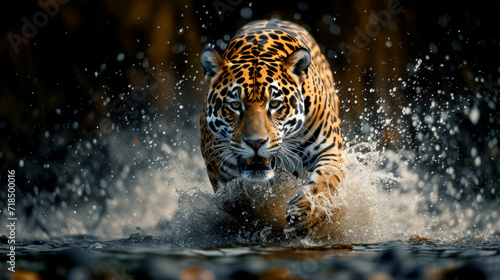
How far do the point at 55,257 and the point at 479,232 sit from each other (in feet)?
15.2

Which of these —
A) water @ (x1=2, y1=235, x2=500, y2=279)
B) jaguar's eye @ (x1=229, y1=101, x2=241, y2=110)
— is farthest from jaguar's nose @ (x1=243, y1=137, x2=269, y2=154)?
water @ (x1=2, y1=235, x2=500, y2=279)

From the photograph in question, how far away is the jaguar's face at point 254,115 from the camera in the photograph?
317 centimetres

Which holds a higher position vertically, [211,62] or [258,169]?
[211,62]

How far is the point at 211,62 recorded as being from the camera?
351 cm

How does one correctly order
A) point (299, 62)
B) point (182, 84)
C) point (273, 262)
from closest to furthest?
point (273, 262) → point (299, 62) → point (182, 84)

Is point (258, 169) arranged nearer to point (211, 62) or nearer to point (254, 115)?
point (254, 115)

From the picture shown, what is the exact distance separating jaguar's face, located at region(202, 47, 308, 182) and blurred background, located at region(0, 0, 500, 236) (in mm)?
2369

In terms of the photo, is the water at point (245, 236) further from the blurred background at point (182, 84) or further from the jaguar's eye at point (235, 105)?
the jaguar's eye at point (235, 105)

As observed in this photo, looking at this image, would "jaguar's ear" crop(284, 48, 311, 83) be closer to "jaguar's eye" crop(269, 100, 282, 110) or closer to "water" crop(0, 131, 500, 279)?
"jaguar's eye" crop(269, 100, 282, 110)

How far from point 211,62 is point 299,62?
58 cm

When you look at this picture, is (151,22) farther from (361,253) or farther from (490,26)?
(361,253)

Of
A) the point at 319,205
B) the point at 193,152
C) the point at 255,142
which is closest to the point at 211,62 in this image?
the point at 255,142

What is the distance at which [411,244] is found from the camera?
2.97 m

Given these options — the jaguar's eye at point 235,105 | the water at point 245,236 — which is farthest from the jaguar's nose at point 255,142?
the water at point 245,236
